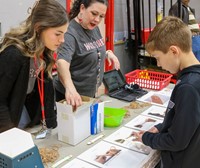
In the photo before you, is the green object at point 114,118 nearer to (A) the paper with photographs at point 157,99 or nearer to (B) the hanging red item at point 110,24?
(A) the paper with photographs at point 157,99

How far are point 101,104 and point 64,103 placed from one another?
0.20 meters

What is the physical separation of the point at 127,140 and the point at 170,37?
1.67ft

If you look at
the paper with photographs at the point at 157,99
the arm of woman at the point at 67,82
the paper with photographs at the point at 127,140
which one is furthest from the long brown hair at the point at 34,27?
the paper with photographs at the point at 157,99

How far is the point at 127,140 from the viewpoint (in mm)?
1176

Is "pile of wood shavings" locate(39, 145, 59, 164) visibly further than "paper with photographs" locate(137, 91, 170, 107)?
No

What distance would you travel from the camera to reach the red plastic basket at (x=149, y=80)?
191 centimetres

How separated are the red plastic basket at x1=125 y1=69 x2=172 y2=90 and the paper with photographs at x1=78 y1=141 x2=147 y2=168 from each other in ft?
2.96

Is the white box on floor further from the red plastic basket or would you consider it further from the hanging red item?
the hanging red item

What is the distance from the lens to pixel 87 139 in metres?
1.19

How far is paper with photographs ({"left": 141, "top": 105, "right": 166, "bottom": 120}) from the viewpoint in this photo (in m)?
1.43

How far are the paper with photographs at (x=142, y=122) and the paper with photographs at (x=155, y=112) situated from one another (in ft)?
0.14

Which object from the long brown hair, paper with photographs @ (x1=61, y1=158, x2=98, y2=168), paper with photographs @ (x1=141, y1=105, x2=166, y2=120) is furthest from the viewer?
paper with photographs @ (x1=141, y1=105, x2=166, y2=120)

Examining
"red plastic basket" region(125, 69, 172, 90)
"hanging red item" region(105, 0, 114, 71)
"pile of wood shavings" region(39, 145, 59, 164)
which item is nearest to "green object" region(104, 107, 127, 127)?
"pile of wood shavings" region(39, 145, 59, 164)

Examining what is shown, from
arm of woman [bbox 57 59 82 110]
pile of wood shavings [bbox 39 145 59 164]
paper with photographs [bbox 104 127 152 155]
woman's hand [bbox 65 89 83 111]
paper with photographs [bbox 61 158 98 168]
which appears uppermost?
arm of woman [bbox 57 59 82 110]
